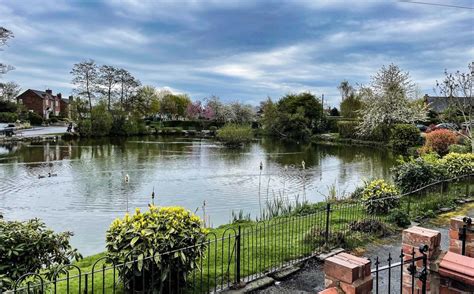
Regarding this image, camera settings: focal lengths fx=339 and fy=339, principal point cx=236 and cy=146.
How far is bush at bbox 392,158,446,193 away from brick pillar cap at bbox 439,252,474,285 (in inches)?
342

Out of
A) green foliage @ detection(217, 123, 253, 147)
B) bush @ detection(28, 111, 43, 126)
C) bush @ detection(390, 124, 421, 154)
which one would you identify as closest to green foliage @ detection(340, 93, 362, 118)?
bush @ detection(390, 124, 421, 154)

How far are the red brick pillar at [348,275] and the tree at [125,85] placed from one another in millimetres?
50981

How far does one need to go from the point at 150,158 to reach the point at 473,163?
20182 millimetres

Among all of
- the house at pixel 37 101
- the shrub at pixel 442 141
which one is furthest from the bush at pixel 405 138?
the house at pixel 37 101

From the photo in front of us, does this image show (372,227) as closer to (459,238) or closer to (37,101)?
(459,238)

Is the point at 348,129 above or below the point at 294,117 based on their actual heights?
below

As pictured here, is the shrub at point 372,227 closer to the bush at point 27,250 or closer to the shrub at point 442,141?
the bush at point 27,250

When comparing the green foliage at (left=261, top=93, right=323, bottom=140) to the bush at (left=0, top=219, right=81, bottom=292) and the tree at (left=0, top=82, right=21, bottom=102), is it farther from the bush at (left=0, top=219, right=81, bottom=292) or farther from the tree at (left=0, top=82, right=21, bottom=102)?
the bush at (left=0, top=219, right=81, bottom=292)

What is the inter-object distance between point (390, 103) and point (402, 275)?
3483 cm

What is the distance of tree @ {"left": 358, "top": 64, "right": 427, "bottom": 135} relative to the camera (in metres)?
34.4

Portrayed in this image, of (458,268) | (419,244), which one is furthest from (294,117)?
(458,268)

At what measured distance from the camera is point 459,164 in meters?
12.0

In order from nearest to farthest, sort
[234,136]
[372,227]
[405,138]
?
1. [372,227]
2. [405,138]
3. [234,136]

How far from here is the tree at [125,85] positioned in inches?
1961
